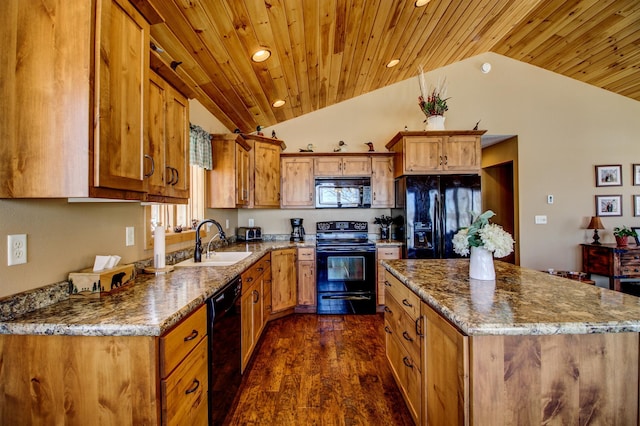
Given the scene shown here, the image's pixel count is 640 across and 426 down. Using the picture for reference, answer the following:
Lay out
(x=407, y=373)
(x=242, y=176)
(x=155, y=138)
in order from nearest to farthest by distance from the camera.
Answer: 1. (x=155, y=138)
2. (x=407, y=373)
3. (x=242, y=176)

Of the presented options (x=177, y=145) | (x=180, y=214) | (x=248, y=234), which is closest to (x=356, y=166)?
(x=248, y=234)

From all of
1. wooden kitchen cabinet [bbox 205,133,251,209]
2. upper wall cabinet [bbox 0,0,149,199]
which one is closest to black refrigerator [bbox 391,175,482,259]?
wooden kitchen cabinet [bbox 205,133,251,209]

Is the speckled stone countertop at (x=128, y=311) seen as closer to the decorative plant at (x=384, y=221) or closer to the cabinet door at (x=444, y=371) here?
the cabinet door at (x=444, y=371)

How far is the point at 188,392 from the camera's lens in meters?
1.20

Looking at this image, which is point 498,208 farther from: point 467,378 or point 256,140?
point 467,378

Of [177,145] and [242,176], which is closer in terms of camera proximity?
[177,145]

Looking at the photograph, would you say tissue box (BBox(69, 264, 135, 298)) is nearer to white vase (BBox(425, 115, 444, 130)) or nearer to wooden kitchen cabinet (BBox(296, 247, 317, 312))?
wooden kitchen cabinet (BBox(296, 247, 317, 312))

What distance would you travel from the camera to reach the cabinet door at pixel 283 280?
336 centimetres

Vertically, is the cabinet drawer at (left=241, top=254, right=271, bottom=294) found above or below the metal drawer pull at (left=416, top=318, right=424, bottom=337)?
above

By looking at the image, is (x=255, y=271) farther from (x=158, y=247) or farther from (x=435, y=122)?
(x=435, y=122)

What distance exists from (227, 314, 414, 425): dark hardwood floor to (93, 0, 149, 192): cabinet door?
1616 mm

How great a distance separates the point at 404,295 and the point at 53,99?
1.85 meters

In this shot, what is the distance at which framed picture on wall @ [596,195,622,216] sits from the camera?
13.5 ft

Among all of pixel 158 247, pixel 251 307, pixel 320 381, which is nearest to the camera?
pixel 158 247
